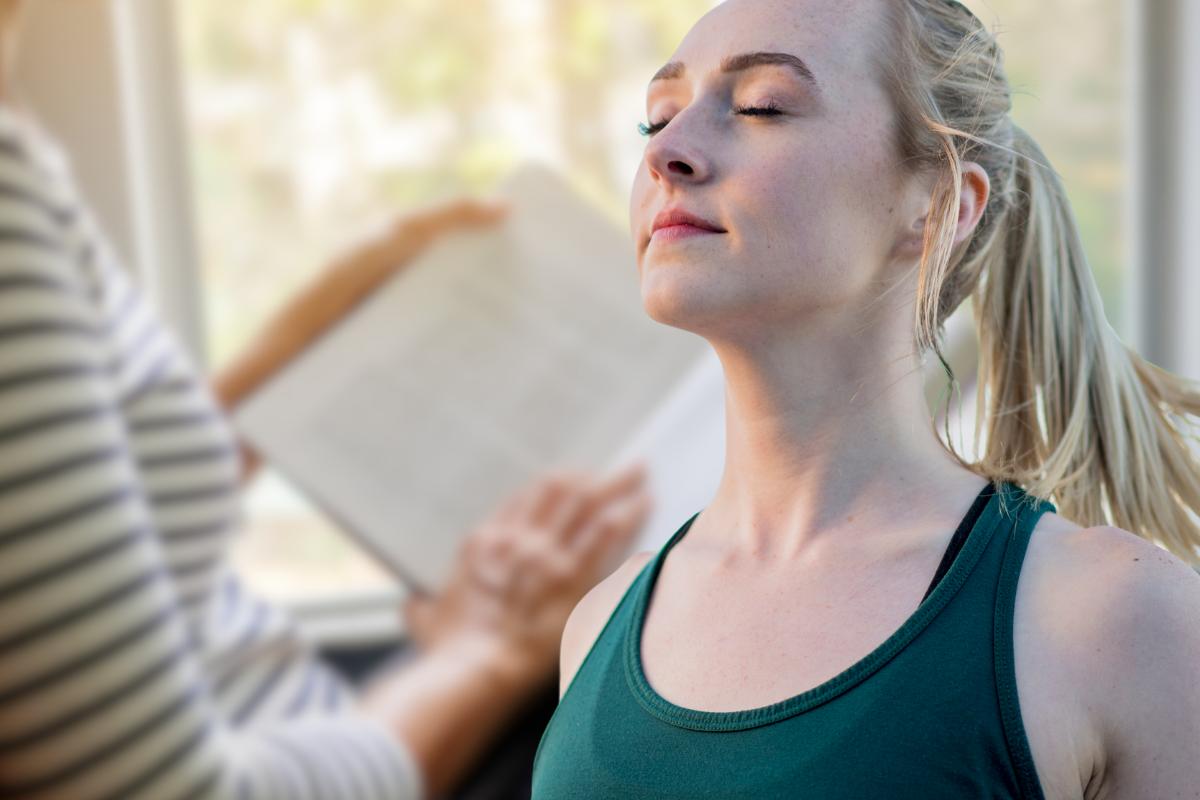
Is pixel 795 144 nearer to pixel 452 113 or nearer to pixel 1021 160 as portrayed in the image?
pixel 1021 160

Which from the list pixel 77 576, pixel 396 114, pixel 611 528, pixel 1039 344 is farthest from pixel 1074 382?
pixel 396 114

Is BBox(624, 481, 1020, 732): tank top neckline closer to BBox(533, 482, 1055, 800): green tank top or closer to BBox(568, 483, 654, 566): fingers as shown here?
BBox(533, 482, 1055, 800): green tank top

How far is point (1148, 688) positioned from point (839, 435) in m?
0.13

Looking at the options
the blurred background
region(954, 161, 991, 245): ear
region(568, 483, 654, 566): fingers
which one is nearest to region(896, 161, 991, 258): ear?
region(954, 161, 991, 245): ear

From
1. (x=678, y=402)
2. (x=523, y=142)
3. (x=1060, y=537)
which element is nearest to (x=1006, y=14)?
(x=523, y=142)

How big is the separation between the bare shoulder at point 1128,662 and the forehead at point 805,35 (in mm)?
193

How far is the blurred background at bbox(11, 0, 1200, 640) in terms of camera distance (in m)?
1.43

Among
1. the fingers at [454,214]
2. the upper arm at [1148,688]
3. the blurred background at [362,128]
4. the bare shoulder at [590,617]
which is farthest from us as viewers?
the blurred background at [362,128]

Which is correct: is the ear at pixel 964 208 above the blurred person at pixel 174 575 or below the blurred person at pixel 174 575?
above

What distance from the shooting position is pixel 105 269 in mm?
911

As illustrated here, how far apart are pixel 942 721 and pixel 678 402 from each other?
0.53m

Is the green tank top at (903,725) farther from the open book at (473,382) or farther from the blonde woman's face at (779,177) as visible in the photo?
the open book at (473,382)

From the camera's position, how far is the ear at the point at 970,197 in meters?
0.44

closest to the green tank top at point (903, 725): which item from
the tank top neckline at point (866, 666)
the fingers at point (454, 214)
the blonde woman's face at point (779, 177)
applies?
the tank top neckline at point (866, 666)
